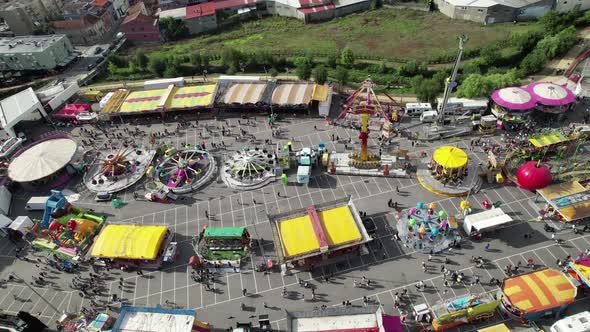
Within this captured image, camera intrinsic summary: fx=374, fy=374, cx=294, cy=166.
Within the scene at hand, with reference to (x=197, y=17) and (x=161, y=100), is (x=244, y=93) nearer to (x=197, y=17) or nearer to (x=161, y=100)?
(x=161, y=100)

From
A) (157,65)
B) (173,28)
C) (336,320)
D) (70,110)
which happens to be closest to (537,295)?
(336,320)

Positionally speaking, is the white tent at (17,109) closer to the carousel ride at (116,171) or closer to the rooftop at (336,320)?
the carousel ride at (116,171)

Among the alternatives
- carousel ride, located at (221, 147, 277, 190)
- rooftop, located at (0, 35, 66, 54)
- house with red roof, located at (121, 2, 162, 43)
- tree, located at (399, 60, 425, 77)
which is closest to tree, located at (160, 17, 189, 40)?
house with red roof, located at (121, 2, 162, 43)

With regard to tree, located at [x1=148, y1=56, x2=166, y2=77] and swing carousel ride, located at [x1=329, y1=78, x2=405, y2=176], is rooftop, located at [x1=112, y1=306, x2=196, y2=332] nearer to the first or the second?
swing carousel ride, located at [x1=329, y1=78, x2=405, y2=176]

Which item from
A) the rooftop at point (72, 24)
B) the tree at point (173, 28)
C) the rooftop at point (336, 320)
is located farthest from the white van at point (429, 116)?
the rooftop at point (72, 24)

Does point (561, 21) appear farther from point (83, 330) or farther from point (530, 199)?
point (83, 330)

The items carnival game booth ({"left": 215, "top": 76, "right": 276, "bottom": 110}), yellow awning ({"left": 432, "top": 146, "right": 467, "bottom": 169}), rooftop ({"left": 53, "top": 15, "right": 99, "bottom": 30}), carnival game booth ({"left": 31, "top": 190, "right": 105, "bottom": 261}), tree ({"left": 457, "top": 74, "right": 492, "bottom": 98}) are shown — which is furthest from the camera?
rooftop ({"left": 53, "top": 15, "right": 99, "bottom": 30})
